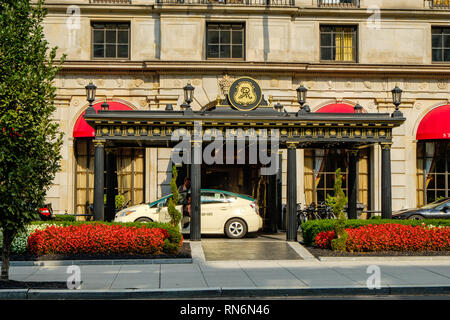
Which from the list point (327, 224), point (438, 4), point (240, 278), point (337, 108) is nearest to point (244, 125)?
point (327, 224)

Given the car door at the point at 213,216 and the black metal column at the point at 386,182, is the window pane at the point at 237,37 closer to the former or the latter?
the car door at the point at 213,216

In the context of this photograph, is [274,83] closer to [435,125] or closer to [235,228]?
[435,125]

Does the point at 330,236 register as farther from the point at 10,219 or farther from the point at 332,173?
the point at 332,173

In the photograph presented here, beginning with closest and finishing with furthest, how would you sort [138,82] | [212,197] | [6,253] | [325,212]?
[6,253], [212,197], [325,212], [138,82]

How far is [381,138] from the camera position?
16.1 metres

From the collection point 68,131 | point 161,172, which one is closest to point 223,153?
point 161,172

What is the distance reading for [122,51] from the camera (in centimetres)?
2333

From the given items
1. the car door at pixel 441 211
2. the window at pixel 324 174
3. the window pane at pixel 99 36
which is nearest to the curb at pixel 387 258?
the car door at pixel 441 211

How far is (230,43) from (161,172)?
6.53 metres

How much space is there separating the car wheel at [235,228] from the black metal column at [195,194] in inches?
59.7

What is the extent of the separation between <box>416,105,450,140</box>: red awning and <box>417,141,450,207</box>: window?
45.3 inches

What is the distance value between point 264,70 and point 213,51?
249 centimetres

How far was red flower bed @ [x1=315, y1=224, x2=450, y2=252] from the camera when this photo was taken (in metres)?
13.7

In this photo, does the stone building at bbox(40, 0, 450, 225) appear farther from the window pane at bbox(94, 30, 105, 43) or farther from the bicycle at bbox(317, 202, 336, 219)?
the bicycle at bbox(317, 202, 336, 219)
